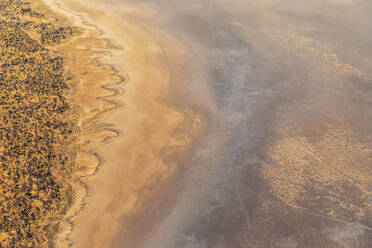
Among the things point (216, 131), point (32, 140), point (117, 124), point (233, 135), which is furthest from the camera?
point (117, 124)

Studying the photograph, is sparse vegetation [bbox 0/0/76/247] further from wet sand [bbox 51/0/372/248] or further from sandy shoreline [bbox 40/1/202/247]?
wet sand [bbox 51/0/372/248]

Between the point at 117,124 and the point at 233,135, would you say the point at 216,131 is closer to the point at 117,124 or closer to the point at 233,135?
the point at 233,135

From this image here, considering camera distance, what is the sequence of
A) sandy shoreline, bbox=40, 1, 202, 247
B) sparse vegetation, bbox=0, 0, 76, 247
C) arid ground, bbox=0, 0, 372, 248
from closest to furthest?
1. sparse vegetation, bbox=0, 0, 76, 247
2. arid ground, bbox=0, 0, 372, 248
3. sandy shoreline, bbox=40, 1, 202, 247

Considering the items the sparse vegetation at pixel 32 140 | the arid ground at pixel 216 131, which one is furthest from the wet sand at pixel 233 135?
the sparse vegetation at pixel 32 140

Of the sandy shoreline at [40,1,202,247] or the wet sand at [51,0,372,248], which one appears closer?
the wet sand at [51,0,372,248]

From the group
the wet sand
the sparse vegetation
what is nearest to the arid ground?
the wet sand

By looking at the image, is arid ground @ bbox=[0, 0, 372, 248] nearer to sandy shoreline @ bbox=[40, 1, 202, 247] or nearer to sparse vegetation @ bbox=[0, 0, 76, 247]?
sandy shoreline @ bbox=[40, 1, 202, 247]

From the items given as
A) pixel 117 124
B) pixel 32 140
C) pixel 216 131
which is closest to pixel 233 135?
pixel 216 131

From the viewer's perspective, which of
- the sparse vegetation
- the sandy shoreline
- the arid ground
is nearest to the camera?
the sparse vegetation
